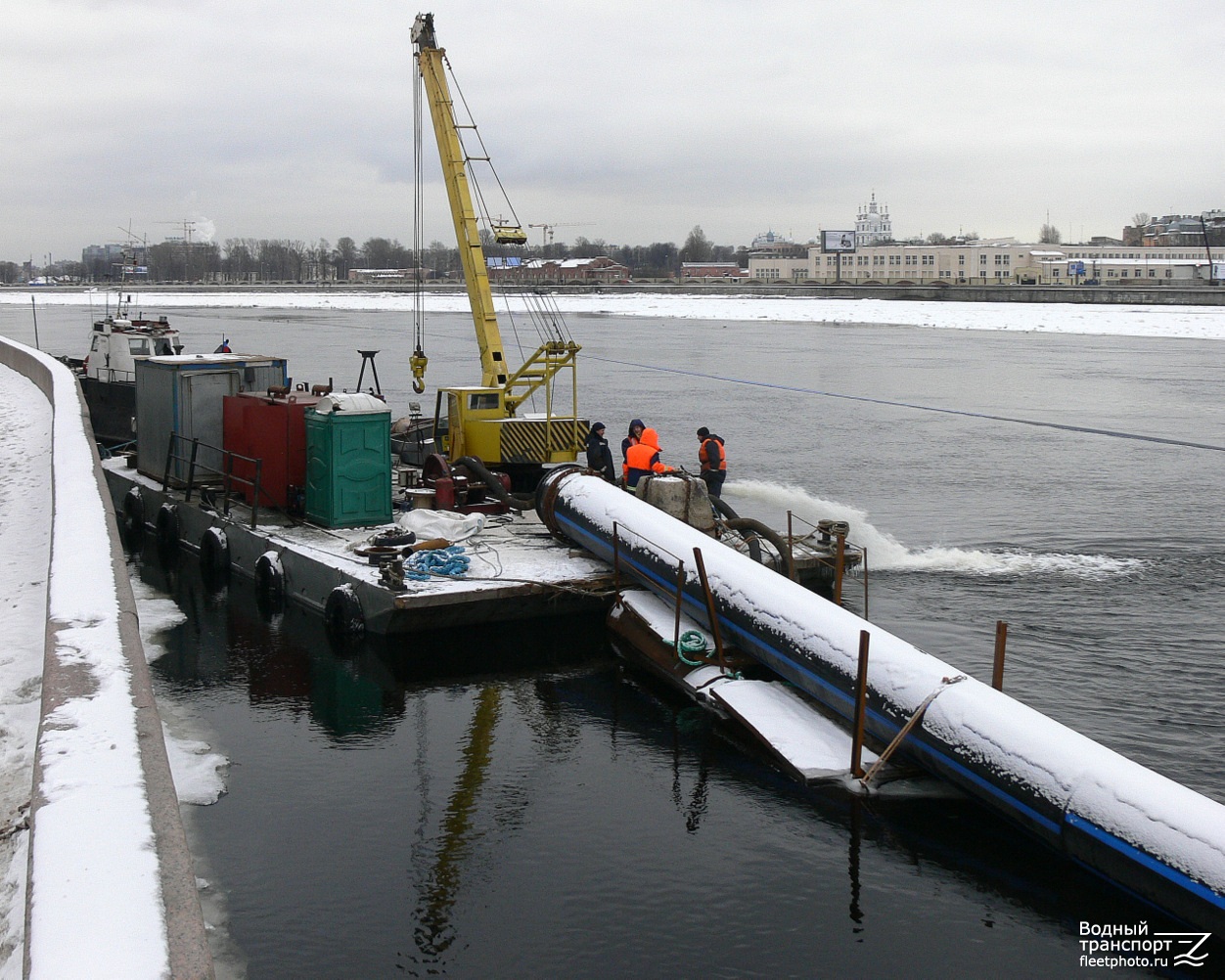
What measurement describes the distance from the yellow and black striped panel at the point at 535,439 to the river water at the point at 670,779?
419 centimetres

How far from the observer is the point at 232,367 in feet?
66.0

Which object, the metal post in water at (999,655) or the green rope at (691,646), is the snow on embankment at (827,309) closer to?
the green rope at (691,646)

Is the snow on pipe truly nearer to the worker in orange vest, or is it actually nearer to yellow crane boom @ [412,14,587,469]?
the worker in orange vest

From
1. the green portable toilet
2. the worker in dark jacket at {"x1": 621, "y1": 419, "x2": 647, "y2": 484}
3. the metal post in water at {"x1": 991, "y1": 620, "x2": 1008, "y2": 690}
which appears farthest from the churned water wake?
the green portable toilet

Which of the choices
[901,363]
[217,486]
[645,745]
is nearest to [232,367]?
[217,486]

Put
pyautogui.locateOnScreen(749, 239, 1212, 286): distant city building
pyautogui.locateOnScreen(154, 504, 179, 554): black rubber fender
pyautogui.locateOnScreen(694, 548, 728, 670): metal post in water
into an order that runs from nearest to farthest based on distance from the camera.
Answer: pyautogui.locateOnScreen(694, 548, 728, 670): metal post in water → pyautogui.locateOnScreen(154, 504, 179, 554): black rubber fender → pyautogui.locateOnScreen(749, 239, 1212, 286): distant city building

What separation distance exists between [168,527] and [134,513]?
194 centimetres

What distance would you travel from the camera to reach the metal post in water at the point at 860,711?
10852 millimetres

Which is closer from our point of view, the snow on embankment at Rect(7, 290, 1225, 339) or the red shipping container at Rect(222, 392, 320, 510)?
the red shipping container at Rect(222, 392, 320, 510)

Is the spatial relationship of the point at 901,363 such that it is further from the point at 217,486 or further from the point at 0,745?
the point at 0,745

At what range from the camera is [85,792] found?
23.7 feet

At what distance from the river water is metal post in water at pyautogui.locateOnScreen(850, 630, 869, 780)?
33cm

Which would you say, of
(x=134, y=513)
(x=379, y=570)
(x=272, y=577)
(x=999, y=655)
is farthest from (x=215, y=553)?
(x=999, y=655)

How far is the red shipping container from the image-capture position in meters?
18.0
